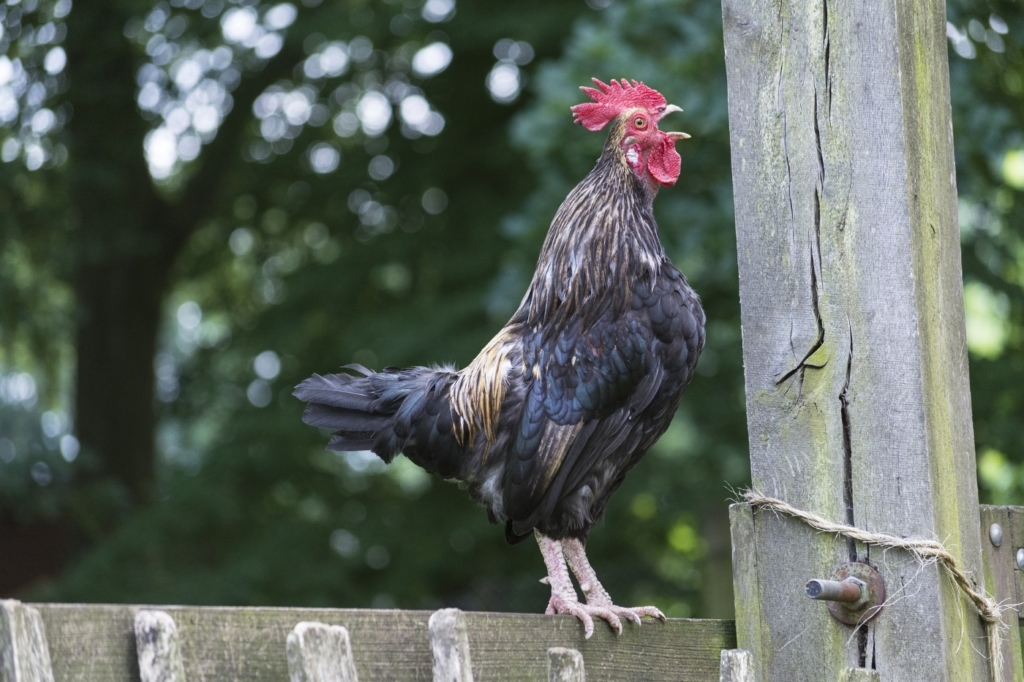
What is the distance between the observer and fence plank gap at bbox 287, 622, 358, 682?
5.27 feet

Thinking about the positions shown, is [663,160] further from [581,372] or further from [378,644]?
[378,644]

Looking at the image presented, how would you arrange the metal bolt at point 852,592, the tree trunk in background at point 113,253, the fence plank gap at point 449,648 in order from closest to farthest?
the fence plank gap at point 449,648 < the metal bolt at point 852,592 < the tree trunk in background at point 113,253

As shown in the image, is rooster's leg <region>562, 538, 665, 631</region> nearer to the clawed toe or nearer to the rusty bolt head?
the clawed toe

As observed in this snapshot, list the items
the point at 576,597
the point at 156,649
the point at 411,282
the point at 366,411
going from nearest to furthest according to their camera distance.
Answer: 1. the point at 156,649
2. the point at 576,597
3. the point at 366,411
4. the point at 411,282

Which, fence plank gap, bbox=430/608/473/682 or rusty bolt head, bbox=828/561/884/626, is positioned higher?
rusty bolt head, bbox=828/561/884/626

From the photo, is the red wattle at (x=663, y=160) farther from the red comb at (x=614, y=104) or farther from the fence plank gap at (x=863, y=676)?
the fence plank gap at (x=863, y=676)

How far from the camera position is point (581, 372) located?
2891mm

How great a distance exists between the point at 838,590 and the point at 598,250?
1135 millimetres

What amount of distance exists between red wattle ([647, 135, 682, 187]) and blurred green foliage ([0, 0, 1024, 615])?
2.29 metres

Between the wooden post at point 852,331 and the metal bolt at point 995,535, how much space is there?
10 centimetres

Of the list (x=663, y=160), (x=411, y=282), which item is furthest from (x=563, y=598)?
(x=411, y=282)

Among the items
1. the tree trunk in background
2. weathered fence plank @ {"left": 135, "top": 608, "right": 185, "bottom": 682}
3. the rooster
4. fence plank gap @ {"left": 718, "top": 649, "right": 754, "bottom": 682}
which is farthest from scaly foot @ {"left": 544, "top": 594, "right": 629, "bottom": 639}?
the tree trunk in background

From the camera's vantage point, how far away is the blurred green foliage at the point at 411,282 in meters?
5.70

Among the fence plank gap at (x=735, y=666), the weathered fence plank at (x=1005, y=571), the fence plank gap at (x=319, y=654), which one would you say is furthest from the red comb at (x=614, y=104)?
the fence plank gap at (x=319, y=654)
